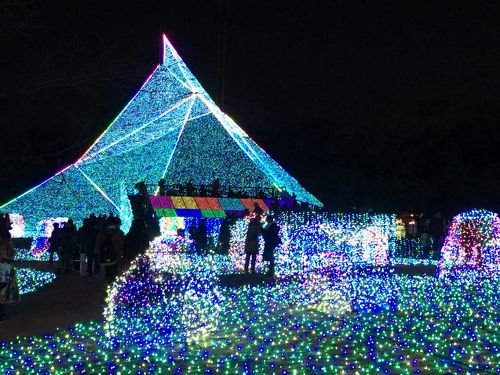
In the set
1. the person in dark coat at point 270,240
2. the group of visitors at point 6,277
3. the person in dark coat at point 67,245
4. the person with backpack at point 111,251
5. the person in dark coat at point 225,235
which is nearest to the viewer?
the group of visitors at point 6,277

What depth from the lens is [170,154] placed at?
27.2 metres

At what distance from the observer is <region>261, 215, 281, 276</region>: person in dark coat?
15656mm

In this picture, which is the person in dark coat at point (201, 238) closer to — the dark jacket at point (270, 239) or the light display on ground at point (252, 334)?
the dark jacket at point (270, 239)

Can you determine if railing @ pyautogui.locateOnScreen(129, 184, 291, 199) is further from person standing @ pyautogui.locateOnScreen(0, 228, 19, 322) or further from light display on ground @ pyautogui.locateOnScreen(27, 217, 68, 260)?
person standing @ pyautogui.locateOnScreen(0, 228, 19, 322)

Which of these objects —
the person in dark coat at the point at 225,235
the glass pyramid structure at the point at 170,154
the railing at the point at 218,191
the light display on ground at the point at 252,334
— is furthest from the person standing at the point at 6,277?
the glass pyramid structure at the point at 170,154

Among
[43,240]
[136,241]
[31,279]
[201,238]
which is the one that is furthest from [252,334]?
[43,240]

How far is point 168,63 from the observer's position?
1014 inches

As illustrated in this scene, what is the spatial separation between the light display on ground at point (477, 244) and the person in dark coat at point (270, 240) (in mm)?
3504

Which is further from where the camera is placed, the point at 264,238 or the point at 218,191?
the point at 218,191

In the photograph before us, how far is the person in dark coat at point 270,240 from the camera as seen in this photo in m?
15.7

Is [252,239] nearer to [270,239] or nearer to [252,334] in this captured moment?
[270,239]

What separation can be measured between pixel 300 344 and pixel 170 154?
19.6 metres

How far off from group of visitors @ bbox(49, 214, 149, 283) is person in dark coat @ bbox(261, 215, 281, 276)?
11.0 feet

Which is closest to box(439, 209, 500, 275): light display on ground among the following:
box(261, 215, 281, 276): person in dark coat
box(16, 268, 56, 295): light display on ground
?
box(261, 215, 281, 276): person in dark coat
